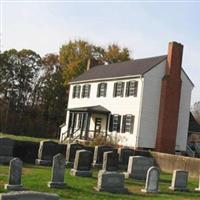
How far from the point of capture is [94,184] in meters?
19.5

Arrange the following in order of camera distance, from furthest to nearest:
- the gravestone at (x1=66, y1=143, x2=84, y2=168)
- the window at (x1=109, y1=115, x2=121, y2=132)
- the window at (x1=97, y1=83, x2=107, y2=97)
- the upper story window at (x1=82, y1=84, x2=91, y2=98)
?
the upper story window at (x1=82, y1=84, x2=91, y2=98)
the window at (x1=97, y1=83, x2=107, y2=97)
the window at (x1=109, y1=115, x2=121, y2=132)
the gravestone at (x1=66, y1=143, x2=84, y2=168)

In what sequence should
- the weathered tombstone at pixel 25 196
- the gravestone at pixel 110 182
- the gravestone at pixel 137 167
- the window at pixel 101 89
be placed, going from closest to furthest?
the weathered tombstone at pixel 25 196
the gravestone at pixel 110 182
the gravestone at pixel 137 167
the window at pixel 101 89

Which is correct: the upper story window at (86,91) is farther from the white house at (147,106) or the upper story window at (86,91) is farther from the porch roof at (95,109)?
the white house at (147,106)

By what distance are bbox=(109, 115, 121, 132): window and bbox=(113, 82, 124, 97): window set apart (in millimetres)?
1890

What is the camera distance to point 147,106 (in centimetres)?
3994

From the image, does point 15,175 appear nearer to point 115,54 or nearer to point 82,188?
point 82,188

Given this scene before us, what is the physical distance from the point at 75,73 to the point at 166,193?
49760 mm

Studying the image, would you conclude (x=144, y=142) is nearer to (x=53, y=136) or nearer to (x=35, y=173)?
(x=35, y=173)

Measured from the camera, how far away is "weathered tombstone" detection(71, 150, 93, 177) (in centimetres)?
2161

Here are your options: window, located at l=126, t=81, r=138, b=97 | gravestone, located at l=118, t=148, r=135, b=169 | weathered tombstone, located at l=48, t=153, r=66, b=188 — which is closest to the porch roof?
window, located at l=126, t=81, r=138, b=97

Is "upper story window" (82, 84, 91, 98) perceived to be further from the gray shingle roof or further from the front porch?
the front porch

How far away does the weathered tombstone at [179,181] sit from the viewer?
20.8 meters

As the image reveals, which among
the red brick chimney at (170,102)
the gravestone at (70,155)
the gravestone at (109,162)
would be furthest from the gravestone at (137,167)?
the red brick chimney at (170,102)

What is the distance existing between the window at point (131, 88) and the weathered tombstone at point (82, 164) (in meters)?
19.2
